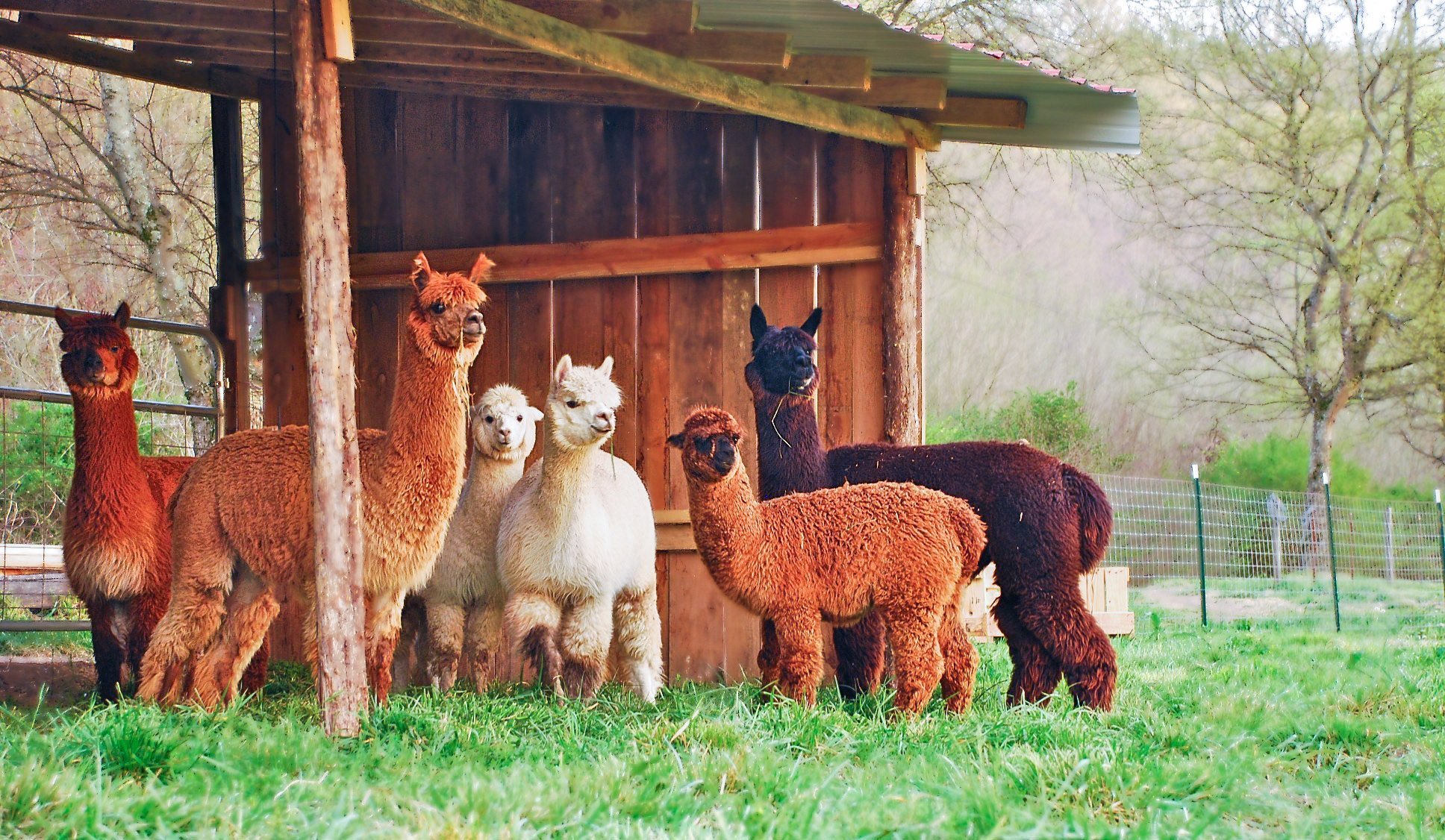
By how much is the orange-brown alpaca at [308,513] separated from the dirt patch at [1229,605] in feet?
30.2

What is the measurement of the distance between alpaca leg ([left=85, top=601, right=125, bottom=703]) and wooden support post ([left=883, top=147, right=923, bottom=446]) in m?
3.95

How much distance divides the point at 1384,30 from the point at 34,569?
60.8 ft

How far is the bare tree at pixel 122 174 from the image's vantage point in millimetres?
13250

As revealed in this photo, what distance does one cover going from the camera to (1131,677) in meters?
7.61

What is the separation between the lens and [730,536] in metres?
5.61

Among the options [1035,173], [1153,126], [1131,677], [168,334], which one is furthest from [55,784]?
[1035,173]

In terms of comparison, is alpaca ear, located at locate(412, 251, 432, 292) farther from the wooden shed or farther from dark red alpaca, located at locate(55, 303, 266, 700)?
dark red alpaca, located at locate(55, 303, 266, 700)

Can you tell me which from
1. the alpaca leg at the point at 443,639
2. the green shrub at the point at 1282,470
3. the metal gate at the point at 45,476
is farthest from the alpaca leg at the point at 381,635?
the green shrub at the point at 1282,470

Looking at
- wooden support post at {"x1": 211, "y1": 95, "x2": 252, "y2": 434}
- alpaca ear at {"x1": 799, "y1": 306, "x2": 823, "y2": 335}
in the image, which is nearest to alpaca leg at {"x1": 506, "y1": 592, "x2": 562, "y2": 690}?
alpaca ear at {"x1": 799, "y1": 306, "x2": 823, "y2": 335}

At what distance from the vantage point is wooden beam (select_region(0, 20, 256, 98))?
23.4ft

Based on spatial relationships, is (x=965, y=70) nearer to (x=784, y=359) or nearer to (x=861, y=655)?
(x=784, y=359)

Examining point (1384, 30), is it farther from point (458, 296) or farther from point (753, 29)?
point (458, 296)

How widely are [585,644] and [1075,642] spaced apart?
2112 mm

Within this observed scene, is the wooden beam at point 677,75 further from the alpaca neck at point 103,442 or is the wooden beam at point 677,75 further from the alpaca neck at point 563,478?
the alpaca neck at point 103,442
